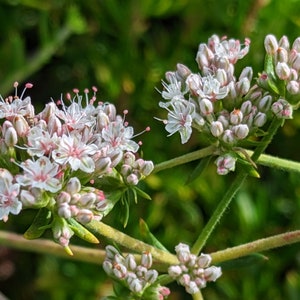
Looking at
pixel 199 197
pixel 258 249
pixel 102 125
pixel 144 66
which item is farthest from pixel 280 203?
pixel 102 125

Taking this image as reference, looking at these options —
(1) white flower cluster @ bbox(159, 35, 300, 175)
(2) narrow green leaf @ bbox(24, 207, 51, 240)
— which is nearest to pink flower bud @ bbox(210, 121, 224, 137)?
(1) white flower cluster @ bbox(159, 35, 300, 175)

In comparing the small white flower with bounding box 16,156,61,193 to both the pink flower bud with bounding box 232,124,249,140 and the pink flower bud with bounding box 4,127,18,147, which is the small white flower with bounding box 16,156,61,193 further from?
the pink flower bud with bounding box 232,124,249,140

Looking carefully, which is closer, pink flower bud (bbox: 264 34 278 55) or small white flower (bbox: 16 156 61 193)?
small white flower (bbox: 16 156 61 193)

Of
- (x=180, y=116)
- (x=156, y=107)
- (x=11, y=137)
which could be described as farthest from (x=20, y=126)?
(x=156, y=107)

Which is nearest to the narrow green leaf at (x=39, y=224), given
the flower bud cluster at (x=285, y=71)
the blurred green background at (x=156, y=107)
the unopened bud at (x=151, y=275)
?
the unopened bud at (x=151, y=275)

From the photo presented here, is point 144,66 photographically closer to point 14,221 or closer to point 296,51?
point 14,221

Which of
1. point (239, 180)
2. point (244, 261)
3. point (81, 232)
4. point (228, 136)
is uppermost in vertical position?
point (228, 136)

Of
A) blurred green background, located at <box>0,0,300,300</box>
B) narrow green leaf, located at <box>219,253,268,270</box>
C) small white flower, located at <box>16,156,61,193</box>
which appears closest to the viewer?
small white flower, located at <box>16,156,61,193</box>

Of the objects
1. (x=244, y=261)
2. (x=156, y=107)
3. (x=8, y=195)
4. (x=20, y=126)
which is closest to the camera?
(x=8, y=195)

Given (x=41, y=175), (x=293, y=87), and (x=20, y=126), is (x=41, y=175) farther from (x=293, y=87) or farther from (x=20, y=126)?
(x=293, y=87)
